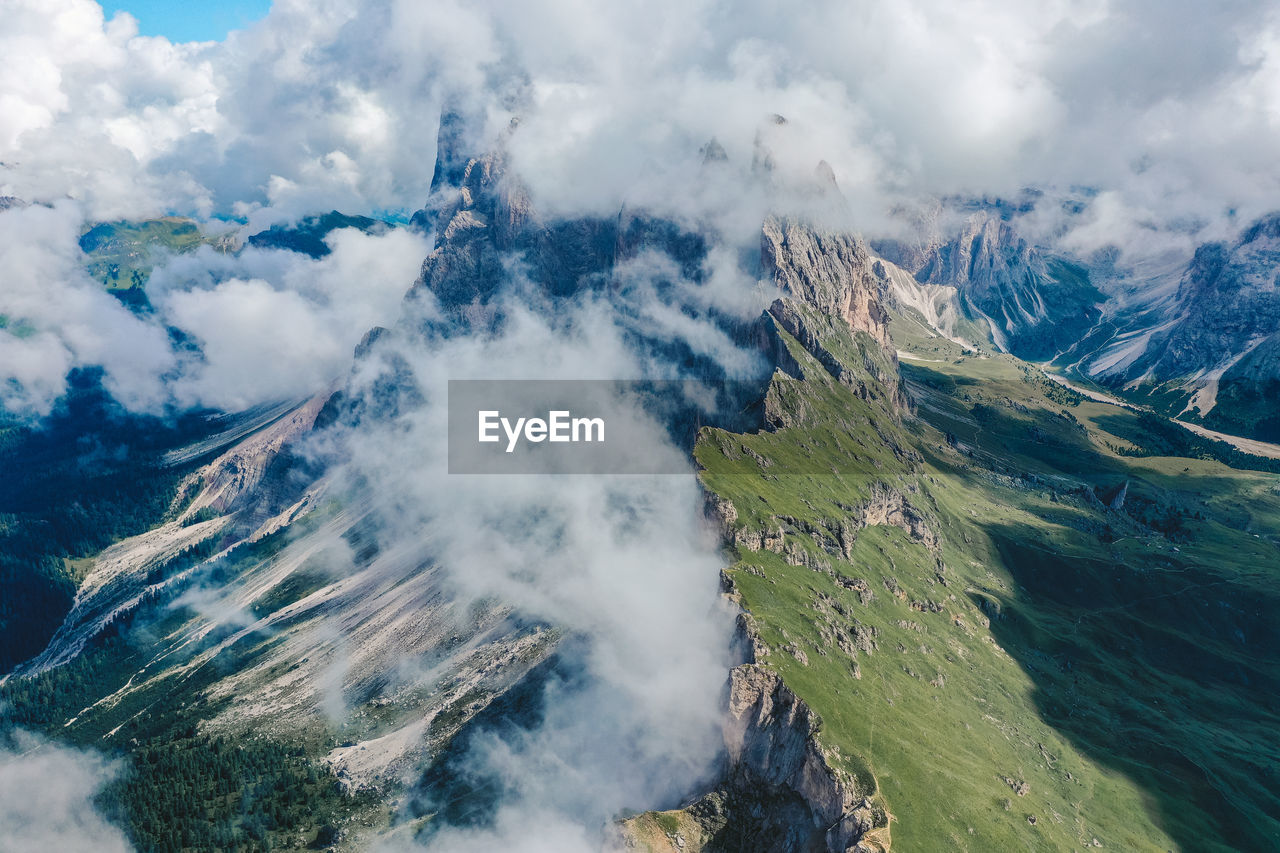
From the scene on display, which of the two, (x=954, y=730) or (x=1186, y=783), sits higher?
(x=954, y=730)

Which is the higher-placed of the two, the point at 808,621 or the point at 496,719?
the point at 808,621

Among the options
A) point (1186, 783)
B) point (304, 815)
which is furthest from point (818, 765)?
point (304, 815)

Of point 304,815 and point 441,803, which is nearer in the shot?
point 441,803

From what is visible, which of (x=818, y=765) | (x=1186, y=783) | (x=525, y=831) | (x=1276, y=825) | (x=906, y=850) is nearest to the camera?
(x=906, y=850)

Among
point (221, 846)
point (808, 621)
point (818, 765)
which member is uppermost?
point (808, 621)

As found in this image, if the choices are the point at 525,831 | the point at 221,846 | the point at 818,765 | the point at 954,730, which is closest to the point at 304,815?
the point at 221,846

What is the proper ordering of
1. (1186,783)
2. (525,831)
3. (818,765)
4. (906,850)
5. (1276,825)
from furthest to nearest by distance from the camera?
(1186,783) < (1276,825) < (525,831) < (818,765) < (906,850)

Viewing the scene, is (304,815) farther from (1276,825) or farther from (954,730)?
(1276,825)

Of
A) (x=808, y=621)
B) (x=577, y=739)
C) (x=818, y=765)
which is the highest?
(x=808, y=621)

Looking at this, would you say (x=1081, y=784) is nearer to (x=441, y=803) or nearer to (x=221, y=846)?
(x=441, y=803)
